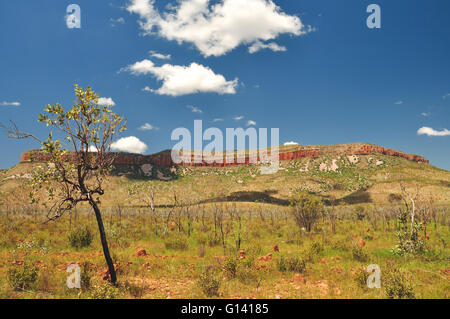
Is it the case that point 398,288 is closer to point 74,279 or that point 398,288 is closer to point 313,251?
point 313,251

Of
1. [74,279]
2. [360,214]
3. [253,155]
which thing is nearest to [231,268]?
[74,279]

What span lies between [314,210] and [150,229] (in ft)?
51.3

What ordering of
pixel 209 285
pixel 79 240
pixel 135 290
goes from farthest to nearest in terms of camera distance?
pixel 79 240
pixel 135 290
pixel 209 285

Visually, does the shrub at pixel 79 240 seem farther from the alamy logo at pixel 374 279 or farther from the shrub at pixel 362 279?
the alamy logo at pixel 374 279

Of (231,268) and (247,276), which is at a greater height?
(231,268)

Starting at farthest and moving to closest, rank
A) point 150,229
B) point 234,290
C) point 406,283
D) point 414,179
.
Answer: point 414,179, point 150,229, point 234,290, point 406,283

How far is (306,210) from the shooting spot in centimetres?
2362

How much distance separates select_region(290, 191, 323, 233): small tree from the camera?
23.6 metres

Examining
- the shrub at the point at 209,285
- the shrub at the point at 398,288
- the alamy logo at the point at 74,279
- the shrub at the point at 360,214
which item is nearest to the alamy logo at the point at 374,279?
the shrub at the point at 398,288

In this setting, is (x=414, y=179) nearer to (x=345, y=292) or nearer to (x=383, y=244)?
(x=383, y=244)

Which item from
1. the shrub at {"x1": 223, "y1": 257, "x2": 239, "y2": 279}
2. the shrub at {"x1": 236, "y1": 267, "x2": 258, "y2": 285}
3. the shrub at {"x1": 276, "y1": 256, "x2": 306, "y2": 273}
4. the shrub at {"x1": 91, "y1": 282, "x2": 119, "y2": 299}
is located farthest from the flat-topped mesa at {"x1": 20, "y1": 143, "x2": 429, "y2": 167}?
the shrub at {"x1": 91, "y1": 282, "x2": 119, "y2": 299}

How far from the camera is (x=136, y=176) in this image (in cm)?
9725

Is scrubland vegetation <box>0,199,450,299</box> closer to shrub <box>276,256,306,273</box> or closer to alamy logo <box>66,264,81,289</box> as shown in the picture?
shrub <box>276,256,306,273</box>
